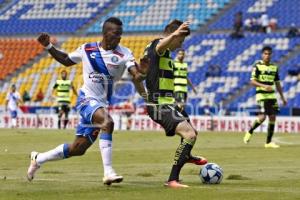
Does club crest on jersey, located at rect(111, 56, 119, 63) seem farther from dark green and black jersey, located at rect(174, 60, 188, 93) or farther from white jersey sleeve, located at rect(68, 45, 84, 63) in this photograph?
dark green and black jersey, located at rect(174, 60, 188, 93)

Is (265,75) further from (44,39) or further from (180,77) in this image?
(44,39)

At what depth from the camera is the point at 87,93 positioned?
12070 millimetres

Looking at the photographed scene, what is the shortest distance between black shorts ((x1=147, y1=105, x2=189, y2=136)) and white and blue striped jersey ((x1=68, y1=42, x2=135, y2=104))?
819 millimetres

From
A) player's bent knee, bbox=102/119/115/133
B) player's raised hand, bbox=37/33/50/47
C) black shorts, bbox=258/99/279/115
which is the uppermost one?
player's raised hand, bbox=37/33/50/47

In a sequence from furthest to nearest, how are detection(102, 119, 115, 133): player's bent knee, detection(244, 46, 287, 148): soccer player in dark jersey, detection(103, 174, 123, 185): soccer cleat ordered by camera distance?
detection(244, 46, 287, 148): soccer player in dark jersey
detection(102, 119, 115, 133): player's bent knee
detection(103, 174, 123, 185): soccer cleat

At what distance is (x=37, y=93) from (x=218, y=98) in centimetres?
1090

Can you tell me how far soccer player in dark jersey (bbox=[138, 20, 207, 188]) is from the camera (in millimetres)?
12188

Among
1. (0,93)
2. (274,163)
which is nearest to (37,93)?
(0,93)

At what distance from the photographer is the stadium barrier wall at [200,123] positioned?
34.7 meters

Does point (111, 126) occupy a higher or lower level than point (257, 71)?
lower

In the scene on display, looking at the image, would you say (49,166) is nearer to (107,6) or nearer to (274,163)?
(274,163)

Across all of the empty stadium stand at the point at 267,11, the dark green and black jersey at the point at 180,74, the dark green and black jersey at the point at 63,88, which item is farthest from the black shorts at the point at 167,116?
the empty stadium stand at the point at 267,11

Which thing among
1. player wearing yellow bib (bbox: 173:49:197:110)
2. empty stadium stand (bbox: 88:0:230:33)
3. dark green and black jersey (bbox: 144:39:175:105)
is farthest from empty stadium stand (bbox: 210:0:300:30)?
dark green and black jersey (bbox: 144:39:175:105)

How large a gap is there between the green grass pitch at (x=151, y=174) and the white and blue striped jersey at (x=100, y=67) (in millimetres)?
1308
